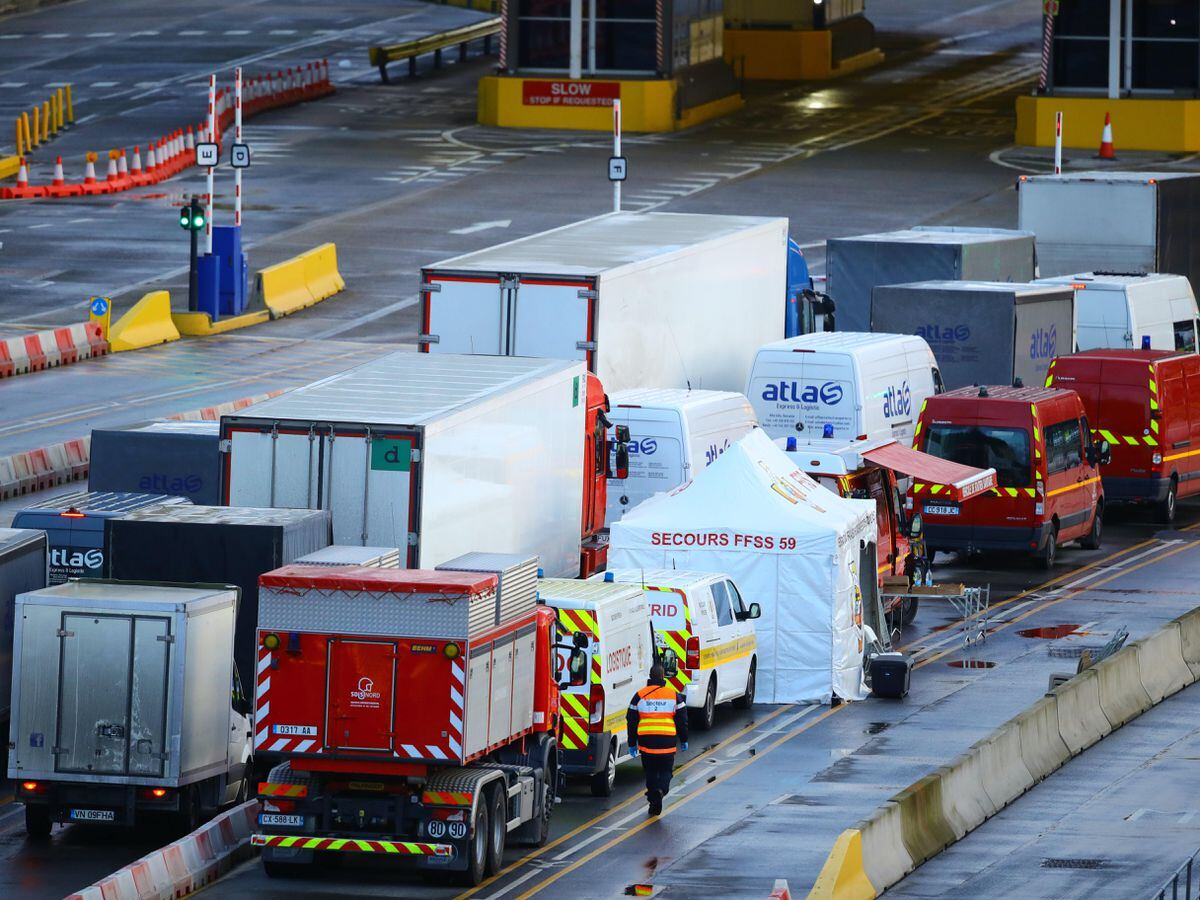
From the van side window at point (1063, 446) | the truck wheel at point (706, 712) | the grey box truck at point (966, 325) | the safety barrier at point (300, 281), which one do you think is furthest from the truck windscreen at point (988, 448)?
the safety barrier at point (300, 281)

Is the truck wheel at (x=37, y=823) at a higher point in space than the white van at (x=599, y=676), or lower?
lower

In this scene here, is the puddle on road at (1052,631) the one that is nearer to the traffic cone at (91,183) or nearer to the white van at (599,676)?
the white van at (599,676)

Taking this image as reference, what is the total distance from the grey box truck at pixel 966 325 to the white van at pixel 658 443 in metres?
8.69

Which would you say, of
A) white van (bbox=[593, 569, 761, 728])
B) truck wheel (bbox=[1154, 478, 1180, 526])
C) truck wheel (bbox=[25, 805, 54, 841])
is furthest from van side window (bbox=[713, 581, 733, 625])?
truck wheel (bbox=[1154, 478, 1180, 526])

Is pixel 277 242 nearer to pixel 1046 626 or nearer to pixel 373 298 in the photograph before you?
pixel 373 298

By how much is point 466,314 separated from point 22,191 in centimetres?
3259

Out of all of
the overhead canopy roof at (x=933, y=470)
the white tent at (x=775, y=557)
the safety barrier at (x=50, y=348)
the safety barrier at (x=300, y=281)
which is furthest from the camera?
the safety barrier at (x=300, y=281)

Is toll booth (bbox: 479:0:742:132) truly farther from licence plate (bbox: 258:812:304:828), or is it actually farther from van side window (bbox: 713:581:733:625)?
licence plate (bbox: 258:812:304:828)

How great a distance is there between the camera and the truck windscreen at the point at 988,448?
34.6m

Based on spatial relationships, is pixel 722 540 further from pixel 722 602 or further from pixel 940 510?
pixel 940 510

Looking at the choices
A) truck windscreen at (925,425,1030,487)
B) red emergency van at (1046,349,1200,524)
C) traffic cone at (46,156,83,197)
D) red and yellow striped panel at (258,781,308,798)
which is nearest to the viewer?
red and yellow striped panel at (258,781,308,798)

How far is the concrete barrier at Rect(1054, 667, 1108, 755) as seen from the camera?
82.1 ft

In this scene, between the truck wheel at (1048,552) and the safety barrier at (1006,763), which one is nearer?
the safety barrier at (1006,763)

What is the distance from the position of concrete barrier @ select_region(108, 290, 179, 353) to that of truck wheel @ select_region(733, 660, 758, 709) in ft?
74.6
